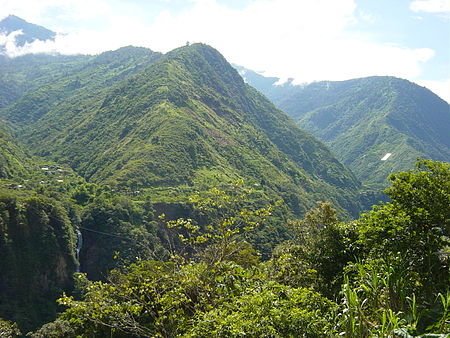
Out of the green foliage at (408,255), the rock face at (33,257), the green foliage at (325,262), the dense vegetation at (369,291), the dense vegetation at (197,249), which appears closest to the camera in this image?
the dense vegetation at (369,291)

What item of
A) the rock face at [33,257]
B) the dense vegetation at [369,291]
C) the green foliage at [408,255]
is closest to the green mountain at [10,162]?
the rock face at [33,257]

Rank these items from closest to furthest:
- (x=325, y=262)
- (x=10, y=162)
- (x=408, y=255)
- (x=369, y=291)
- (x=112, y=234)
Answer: (x=369, y=291), (x=408, y=255), (x=325, y=262), (x=112, y=234), (x=10, y=162)

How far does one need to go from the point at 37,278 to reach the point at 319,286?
7566 centimetres

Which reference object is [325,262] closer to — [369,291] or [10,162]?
[369,291]

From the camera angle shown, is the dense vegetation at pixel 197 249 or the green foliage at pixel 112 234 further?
the green foliage at pixel 112 234

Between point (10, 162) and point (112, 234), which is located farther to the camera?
point (10, 162)

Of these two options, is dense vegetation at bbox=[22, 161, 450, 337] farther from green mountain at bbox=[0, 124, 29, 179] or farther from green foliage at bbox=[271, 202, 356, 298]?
green mountain at bbox=[0, 124, 29, 179]

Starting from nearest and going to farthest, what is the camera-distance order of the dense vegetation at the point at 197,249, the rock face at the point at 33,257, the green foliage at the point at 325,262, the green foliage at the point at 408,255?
the green foliage at the point at 408,255, the dense vegetation at the point at 197,249, the green foliage at the point at 325,262, the rock face at the point at 33,257

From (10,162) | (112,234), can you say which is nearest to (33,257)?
(112,234)

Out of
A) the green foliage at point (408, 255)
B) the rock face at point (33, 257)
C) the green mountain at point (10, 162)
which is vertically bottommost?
the rock face at point (33, 257)

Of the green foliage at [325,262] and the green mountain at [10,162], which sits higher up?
the green mountain at [10,162]

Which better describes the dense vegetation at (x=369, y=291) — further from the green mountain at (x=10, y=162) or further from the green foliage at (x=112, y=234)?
the green mountain at (x=10, y=162)

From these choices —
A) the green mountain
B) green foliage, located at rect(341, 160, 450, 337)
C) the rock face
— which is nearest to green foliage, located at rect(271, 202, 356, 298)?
green foliage, located at rect(341, 160, 450, 337)

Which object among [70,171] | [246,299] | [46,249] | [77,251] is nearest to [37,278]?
[46,249]
